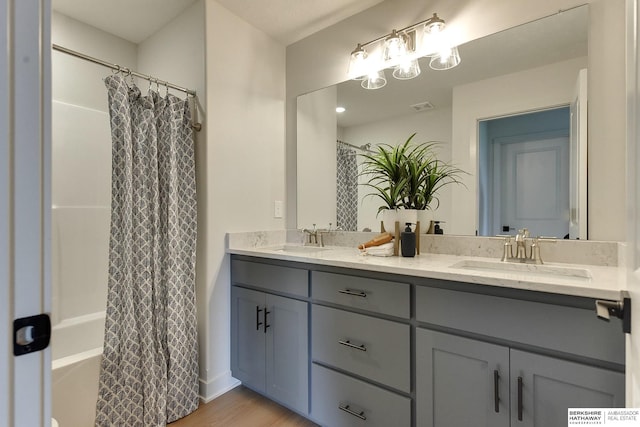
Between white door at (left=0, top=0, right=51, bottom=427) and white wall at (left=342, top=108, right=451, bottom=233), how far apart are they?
1.69 meters

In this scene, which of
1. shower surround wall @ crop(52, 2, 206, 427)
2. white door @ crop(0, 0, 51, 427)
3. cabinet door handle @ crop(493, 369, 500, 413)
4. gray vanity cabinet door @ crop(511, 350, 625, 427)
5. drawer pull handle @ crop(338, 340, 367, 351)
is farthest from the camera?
shower surround wall @ crop(52, 2, 206, 427)

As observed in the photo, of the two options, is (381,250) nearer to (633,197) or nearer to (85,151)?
(633,197)

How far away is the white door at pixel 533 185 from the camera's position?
1418 millimetres

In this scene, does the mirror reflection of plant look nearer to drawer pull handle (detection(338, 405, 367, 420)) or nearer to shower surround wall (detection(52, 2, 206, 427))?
drawer pull handle (detection(338, 405, 367, 420))

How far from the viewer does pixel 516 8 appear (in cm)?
149

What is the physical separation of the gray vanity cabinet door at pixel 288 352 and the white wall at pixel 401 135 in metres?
0.76

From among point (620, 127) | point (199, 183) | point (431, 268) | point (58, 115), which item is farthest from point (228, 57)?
point (620, 127)

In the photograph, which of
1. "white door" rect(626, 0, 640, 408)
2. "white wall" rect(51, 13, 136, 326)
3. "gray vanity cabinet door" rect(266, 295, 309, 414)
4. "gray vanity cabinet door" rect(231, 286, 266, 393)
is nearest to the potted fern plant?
"gray vanity cabinet door" rect(266, 295, 309, 414)

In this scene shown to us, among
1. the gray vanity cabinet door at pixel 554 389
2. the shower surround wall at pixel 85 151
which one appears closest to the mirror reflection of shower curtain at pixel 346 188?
the shower surround wall at pixel 85 151

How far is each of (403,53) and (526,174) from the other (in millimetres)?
984

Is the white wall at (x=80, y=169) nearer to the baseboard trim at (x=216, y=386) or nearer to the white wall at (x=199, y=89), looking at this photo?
the white wall at (x=199, y=89)

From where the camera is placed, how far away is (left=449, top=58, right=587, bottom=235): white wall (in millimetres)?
1417

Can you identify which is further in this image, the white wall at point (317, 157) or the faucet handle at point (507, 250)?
the white wall at point (317, 157)

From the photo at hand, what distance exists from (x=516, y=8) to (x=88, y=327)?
330cm
